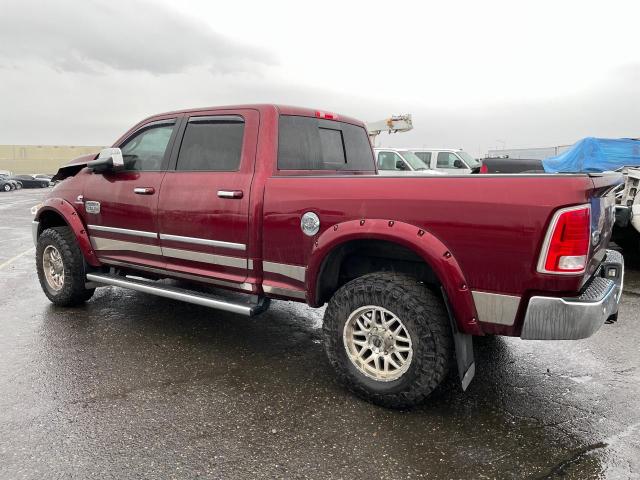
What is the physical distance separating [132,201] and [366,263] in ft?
7.28

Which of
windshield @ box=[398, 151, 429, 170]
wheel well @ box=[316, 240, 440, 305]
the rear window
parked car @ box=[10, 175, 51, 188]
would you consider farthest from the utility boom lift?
parked car @ box=[10, 175, 51, 188]

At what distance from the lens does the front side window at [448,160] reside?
1539cm

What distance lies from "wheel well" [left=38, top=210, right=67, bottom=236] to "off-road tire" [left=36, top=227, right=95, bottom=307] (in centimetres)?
19

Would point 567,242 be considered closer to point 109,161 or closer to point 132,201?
point 132,201

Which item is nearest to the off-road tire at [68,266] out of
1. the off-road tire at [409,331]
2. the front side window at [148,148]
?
the front side window at [148,148]

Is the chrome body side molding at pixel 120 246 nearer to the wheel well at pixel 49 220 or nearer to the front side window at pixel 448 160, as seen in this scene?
→ the wheel well at pixel 49 220

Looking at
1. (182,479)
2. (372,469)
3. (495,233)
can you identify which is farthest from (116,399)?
(495,233)

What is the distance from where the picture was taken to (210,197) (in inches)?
148

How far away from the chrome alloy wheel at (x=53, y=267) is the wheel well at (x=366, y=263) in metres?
3.13

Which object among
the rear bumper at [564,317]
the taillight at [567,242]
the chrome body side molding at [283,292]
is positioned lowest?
the chrome body side molding at [283,292]

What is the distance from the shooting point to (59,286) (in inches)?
203

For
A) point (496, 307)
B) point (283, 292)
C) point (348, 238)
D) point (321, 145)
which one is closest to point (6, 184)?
point (321, 145)

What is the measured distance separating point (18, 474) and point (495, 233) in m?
2.70

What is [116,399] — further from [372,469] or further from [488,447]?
[488,447]
